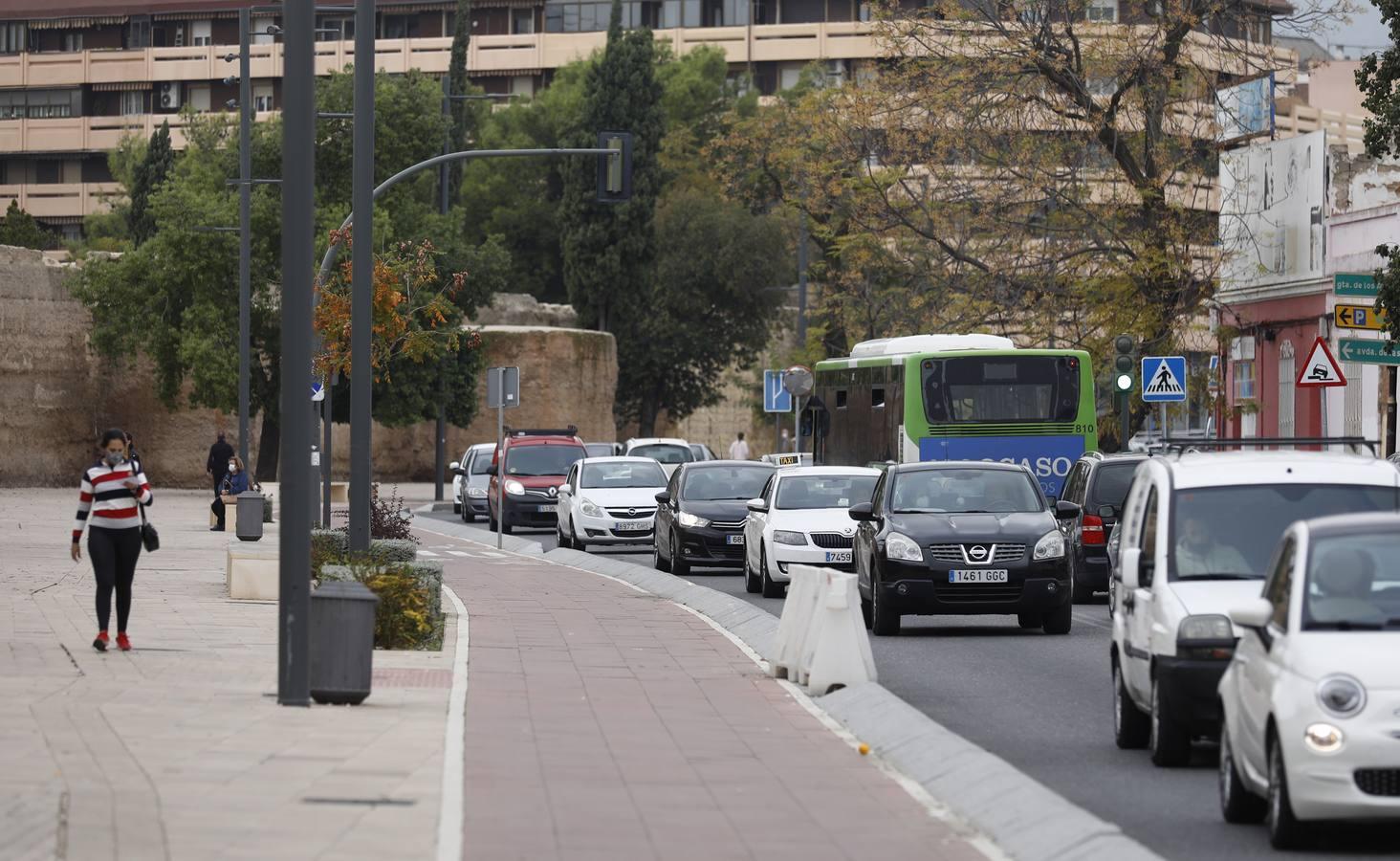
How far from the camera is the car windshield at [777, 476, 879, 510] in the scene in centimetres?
2719

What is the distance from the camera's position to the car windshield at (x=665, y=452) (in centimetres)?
4884

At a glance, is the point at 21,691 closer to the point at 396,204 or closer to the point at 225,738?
the point at 225,738

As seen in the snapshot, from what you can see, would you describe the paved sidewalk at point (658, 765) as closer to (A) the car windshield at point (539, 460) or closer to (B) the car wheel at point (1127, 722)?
(B) the car wheel at point (1127, 722)

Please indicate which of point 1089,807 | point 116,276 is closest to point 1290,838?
point 1089,807

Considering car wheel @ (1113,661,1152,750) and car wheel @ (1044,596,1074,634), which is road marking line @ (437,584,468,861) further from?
car wheel @ (1044,596,1074,634)

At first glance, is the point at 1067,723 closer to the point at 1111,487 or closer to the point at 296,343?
the point at 296,343

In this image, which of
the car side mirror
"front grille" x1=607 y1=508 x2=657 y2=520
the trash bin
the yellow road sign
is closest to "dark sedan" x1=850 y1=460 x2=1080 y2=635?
the yellow road sign

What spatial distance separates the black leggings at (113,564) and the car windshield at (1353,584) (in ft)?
32.4

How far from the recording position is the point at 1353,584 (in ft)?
32.6

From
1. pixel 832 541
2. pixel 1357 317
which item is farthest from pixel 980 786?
pixel 1357 317

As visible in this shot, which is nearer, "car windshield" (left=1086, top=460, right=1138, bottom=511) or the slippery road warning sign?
"car windshield" (left=1086, top=460, right=1138, bottom=511)

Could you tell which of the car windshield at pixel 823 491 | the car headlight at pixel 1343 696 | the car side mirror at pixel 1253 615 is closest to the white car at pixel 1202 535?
the car side mirror at pixel 1253 615

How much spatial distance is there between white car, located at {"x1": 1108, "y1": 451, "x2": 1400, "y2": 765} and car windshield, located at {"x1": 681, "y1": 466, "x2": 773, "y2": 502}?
18.9m

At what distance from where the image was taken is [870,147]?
149ft
